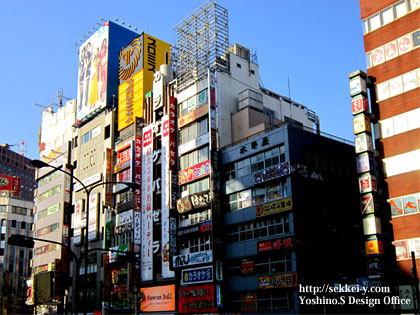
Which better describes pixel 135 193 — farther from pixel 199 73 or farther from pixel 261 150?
pixel 261 150

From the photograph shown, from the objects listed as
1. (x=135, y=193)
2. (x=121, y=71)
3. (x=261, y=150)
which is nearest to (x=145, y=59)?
(x=121, y=71)

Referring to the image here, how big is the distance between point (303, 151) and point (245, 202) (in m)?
8.38

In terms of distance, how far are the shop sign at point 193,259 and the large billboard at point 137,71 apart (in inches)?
972

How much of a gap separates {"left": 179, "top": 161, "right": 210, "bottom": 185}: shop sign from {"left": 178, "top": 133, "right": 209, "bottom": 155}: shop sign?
8.49ft

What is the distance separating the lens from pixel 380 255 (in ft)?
148

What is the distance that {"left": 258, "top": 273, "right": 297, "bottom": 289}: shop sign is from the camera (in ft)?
159

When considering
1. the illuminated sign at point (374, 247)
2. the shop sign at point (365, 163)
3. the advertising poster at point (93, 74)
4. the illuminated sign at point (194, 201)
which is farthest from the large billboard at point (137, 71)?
the illuminated sign at point (374, 247)

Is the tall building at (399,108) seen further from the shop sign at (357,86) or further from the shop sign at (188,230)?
the shop sign at (188,230)

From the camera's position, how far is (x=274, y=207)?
51.8m

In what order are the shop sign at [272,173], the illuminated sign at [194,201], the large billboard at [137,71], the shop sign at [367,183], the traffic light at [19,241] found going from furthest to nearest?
the large billboard at [137,71] → the illuminated sign at [194,201] → the shop sign at [272,173] → the shop sign at [367,183] → the traffic light at [19,241]

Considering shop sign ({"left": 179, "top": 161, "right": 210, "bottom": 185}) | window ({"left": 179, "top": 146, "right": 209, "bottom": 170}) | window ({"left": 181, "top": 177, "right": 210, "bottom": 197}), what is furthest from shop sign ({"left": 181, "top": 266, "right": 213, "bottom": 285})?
window ({"left": 179, "top": 146, "right": 209, "bottom": 170})

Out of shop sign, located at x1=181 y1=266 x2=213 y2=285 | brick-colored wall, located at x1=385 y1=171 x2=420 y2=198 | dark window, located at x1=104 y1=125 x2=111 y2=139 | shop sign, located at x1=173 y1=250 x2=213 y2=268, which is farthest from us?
dark window, located at x1=104 y1=125 x2=111 y2=139

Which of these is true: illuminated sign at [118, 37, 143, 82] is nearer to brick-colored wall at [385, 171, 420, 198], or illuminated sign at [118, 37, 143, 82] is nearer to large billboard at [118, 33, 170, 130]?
large billboard at [118, 33, 170, 130]

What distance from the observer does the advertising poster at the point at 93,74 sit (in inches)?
3462
